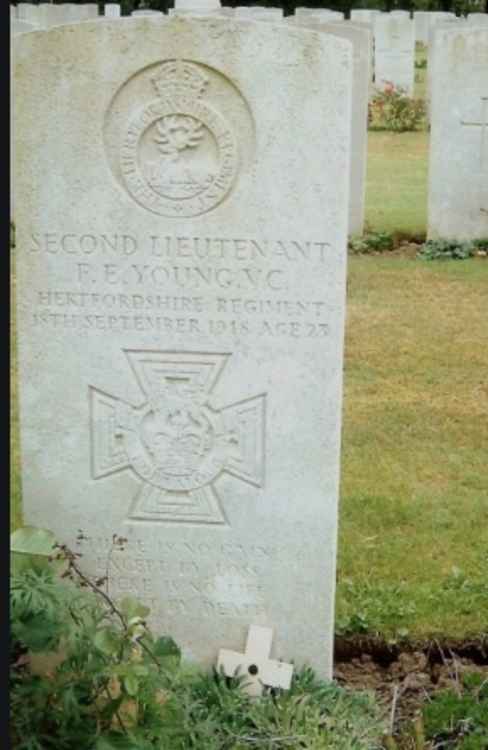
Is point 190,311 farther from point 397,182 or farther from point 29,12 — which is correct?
point 29,12

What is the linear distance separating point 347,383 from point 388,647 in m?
2.72

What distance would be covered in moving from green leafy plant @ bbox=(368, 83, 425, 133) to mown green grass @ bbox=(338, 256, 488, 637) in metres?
9.00

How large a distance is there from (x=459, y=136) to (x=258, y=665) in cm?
644

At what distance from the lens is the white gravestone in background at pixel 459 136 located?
9398mm

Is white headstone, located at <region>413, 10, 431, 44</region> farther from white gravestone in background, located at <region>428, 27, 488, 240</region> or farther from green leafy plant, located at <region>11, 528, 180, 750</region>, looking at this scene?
green leafy plant, located at <region>11, 528, 180, 750</region>

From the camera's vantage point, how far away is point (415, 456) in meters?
5.82

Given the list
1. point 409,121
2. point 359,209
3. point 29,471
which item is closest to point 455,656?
point 29,471

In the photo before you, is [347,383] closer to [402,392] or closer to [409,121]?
[402,392]

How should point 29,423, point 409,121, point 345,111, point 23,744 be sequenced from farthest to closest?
point 409,121
point 29,423
point 345,111
point 23,744

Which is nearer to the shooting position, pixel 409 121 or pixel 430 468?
pixel 430 468

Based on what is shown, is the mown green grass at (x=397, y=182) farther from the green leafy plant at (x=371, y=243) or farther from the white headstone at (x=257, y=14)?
the white headstone at (x=257, y=14)

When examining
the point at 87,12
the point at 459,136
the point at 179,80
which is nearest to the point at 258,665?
the point at 179,80

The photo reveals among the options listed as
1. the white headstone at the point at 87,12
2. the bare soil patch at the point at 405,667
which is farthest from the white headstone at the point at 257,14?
the bare soil patch at the point at 405,667

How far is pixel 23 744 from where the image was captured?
10.2 feet
